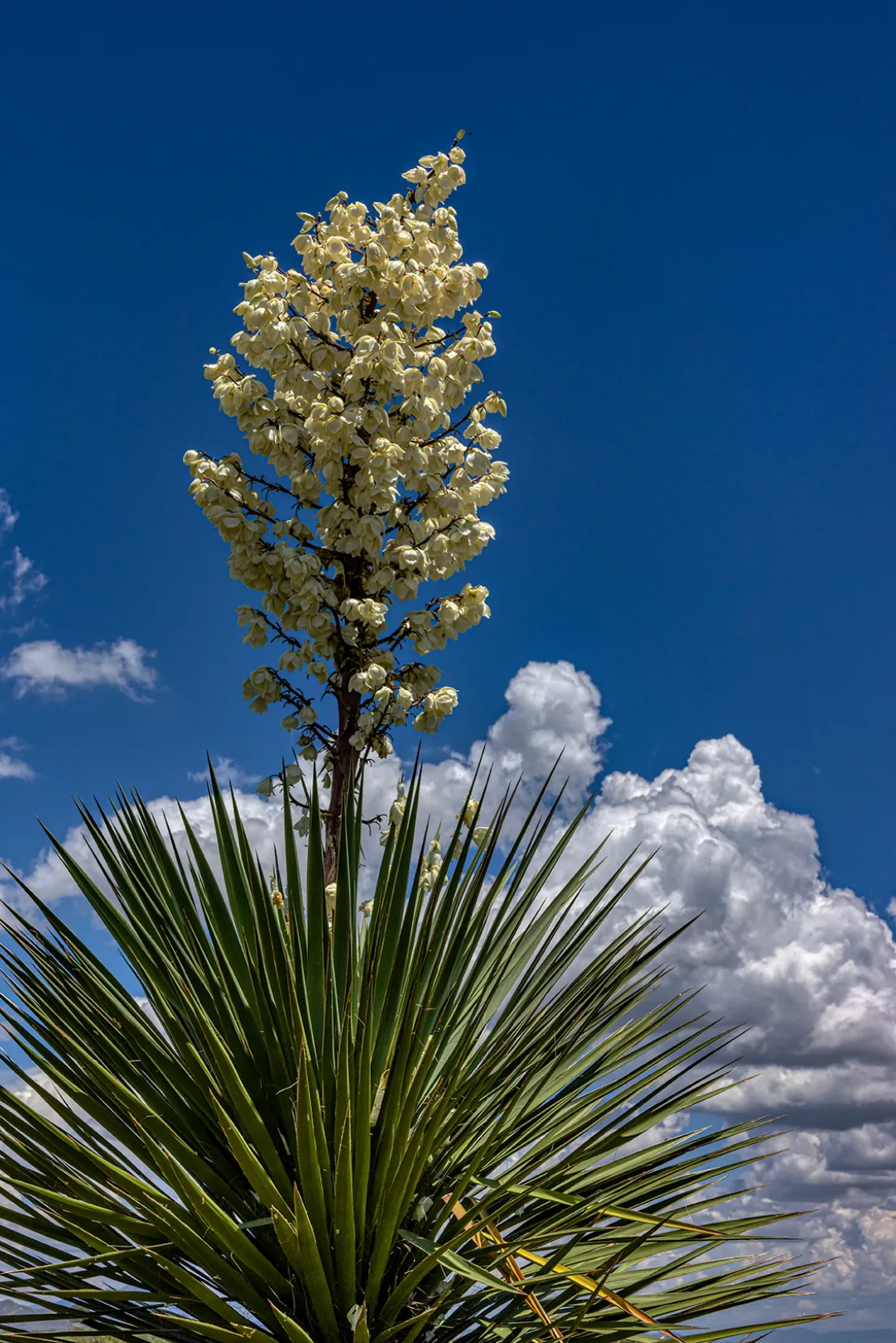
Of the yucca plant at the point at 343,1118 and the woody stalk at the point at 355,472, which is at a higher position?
the woody stalk at the point at 355,472

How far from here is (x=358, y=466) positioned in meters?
3.12

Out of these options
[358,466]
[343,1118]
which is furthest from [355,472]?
[343,1118]

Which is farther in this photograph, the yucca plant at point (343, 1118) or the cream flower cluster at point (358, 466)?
the cream flower cluster at point (358, 466)

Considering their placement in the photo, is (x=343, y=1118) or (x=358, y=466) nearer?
(x=343, y=1118)

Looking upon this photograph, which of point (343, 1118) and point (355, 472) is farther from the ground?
point (355, 472)

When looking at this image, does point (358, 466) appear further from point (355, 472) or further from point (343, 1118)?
point (343, 1118)

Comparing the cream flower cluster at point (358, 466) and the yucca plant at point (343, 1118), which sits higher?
the cream flower cluster at point (358, 466)

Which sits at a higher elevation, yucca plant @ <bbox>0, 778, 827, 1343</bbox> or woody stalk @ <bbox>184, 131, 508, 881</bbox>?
woody stalk @ <bbox>184, 131, 508, 881</bbox>

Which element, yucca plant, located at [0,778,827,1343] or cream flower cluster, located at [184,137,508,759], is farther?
cream flower cluster, located at [184,137,508,759]

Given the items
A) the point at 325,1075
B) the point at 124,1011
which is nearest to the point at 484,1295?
the point at 325,1075

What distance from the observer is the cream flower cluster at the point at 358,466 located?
3.05 metres

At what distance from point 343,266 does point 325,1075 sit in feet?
7.46

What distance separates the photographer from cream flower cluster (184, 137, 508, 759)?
10.0 feet

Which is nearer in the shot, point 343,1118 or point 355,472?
point 343,1118
